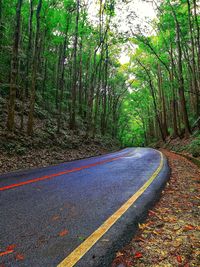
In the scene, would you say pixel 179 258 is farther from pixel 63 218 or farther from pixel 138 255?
pixel 63 218

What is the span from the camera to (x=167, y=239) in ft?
10.1

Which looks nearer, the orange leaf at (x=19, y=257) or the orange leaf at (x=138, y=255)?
the orange leaf at (x=19, y=257)

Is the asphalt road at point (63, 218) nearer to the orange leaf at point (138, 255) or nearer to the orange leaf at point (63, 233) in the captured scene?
the orange leaf at point (63, 233)

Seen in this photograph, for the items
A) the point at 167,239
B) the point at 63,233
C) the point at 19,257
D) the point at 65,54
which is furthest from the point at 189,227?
the point at 65,54

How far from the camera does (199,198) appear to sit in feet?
16.7

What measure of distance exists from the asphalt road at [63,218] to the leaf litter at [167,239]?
0.50 ft

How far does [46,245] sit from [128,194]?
269cm

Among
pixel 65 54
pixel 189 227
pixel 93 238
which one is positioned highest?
pixel 65 54

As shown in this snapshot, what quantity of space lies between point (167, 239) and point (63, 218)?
151cm

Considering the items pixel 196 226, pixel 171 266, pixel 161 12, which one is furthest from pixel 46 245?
pixel 161 12

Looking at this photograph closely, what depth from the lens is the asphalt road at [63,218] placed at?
2.46m

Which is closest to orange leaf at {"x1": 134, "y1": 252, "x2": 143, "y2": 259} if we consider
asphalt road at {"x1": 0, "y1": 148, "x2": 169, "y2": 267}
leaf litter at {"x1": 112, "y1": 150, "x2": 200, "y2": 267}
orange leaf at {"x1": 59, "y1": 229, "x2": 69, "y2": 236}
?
leaf litter at {"x1": 112, "y1": 150, "x2": 200, "y2": 267}

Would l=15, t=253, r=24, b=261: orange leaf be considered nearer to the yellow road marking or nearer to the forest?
the yellow road marking

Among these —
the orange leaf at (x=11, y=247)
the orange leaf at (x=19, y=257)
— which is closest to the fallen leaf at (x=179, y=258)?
the orange leaf at (x=19, y=257)
